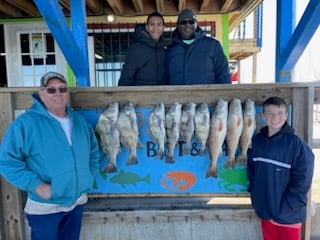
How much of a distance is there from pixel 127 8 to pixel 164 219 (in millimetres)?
3813

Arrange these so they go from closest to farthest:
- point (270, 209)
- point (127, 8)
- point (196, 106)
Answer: point (270, 209) → point (196, 106) → point (127, 8)

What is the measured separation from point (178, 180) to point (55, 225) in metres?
0.86

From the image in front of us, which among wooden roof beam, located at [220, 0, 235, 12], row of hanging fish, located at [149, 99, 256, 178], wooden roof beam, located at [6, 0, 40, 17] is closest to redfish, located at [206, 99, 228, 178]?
row of hanging fish, located at [149, 99, 256, 178]

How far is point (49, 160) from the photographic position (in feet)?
6.04

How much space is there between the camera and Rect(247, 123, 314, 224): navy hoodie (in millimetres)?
Answer: 1942

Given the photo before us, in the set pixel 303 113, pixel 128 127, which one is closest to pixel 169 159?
pixel 128 127

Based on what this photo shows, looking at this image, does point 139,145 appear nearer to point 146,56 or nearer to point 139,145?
point 139,145

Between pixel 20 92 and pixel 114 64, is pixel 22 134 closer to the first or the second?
pixel 20 92

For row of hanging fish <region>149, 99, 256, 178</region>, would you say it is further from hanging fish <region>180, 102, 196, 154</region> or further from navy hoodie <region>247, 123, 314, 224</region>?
navy hoodie <region>247, 123, 314, 224</region>

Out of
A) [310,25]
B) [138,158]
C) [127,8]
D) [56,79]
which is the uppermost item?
[127,8]

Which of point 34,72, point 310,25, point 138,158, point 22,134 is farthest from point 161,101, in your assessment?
point 34,72

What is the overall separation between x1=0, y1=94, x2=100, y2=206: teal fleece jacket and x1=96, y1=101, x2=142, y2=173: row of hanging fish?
0.79 feet

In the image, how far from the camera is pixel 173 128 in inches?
84.7

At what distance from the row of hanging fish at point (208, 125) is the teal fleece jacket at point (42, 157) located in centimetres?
52
